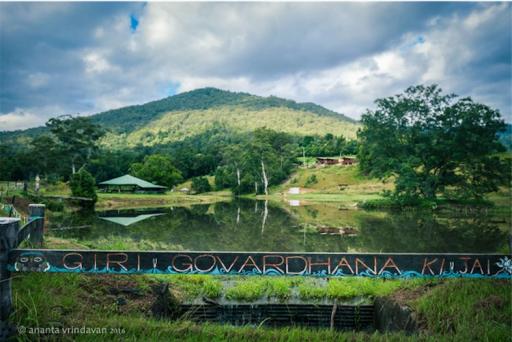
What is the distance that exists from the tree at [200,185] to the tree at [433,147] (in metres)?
14.5

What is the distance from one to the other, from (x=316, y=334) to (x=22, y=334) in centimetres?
220

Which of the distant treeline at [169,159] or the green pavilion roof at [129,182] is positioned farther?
the green pavilion roof at [129,182]

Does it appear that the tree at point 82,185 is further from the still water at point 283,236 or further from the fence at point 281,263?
the fence at point 281,263

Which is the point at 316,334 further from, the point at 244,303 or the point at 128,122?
the point at 128,122

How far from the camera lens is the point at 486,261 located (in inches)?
110

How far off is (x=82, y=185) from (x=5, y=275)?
21.2 metres

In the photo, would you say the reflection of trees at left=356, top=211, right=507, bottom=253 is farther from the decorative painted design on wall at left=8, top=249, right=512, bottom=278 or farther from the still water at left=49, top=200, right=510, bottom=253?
the decorative painted design on wall at left=8, top=249, right=512, bottom=278

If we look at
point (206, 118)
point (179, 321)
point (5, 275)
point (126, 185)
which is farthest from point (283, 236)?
point (206, 118)

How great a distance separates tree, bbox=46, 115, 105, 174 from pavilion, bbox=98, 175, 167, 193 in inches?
95.7

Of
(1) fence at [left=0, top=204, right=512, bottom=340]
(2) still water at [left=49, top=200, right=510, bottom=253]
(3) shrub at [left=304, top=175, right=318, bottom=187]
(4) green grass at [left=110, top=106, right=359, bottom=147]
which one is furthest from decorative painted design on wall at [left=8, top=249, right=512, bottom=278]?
(4) green grass at [left=110, top=106, right=359, bottom=147]

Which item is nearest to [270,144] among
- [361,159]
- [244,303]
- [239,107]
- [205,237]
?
[361,159]

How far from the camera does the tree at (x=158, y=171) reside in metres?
25.7

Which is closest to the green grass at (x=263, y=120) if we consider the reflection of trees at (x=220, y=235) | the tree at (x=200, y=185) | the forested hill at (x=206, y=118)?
the forested hill at (x=206, y=118)

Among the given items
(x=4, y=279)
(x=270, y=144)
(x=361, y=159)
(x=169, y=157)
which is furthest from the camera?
(x=270, y=144)
